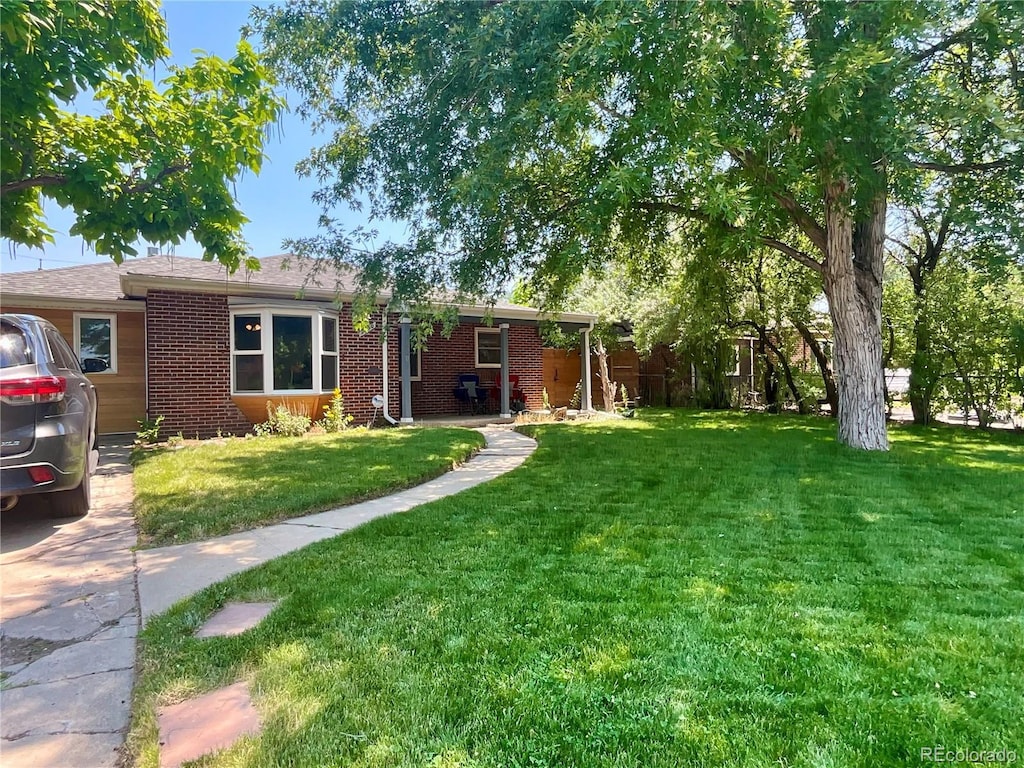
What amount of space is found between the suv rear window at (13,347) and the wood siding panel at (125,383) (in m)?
Result: 8.26

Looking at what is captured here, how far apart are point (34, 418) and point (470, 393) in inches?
442

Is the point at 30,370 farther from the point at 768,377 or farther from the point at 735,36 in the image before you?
the point at 768,377

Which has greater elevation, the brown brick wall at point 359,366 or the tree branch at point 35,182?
the tree branch at point 35,182

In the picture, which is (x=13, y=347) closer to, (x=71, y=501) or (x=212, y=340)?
(x=71, y=501)

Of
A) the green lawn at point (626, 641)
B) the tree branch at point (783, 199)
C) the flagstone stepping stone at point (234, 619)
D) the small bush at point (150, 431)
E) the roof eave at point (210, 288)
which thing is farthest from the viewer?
the small bush at point (150, 431)

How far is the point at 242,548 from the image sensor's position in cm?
436

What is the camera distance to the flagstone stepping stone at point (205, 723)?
1.97m

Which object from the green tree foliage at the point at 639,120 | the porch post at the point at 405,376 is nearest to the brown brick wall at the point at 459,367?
the porch post at the point at 405,376

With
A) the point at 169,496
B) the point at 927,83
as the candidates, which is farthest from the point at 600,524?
the point at 927,83

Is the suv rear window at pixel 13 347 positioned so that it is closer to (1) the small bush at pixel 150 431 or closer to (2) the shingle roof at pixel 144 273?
(2) the shingle roof at pixel 144 273

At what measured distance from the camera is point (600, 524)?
474 centimetres

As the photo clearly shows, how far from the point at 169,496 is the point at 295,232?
4.13 m

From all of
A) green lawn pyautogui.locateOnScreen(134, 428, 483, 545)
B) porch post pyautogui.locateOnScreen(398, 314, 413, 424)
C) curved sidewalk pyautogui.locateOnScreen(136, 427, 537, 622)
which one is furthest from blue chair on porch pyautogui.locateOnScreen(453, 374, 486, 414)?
curved sidewalk pyautogui.locateOnScreen(136, 427, 537, 622)

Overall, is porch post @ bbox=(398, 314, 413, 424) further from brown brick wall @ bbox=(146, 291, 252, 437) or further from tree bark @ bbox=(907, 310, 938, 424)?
tree bark @ bbox=(907, 310, 938, 424)
